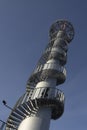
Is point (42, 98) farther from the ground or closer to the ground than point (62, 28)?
closer to the ground

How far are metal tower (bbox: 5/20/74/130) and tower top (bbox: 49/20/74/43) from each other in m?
6.46

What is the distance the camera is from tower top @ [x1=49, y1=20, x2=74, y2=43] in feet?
143

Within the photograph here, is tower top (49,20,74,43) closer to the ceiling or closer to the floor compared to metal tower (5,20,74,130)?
closer to the ceiling

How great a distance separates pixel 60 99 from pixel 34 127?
14.7 feet

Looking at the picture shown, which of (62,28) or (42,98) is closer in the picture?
(42,98)

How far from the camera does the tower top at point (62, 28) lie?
43.5 m

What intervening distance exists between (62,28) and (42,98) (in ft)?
62.8

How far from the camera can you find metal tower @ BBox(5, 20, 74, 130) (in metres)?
27.2

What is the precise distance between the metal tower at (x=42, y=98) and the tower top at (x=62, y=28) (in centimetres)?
646

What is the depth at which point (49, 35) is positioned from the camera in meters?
44.5

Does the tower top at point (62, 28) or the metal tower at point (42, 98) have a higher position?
the tower top at point (62, 28)

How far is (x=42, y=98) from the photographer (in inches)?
1099

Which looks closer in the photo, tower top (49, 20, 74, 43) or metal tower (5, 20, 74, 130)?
metal tower (5, 20, 74, 130)

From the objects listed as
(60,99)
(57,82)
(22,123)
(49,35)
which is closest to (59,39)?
(49,35)
